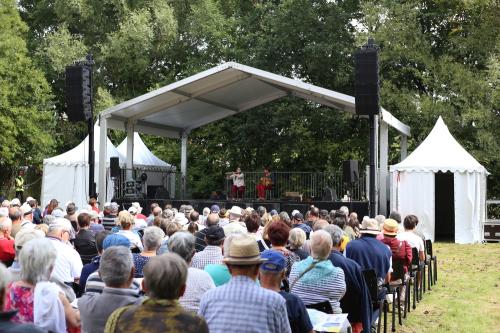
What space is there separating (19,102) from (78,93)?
12.4 metres

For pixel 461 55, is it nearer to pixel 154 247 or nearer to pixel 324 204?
pixel 324 204

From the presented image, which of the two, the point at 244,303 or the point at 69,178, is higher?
the point at 69,178

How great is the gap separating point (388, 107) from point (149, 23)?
10727 mm

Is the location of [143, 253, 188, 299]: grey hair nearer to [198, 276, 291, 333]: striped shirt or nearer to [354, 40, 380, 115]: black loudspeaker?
[198, 276, 291, 333]: striped shirt

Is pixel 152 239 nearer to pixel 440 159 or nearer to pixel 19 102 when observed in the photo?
pixel 440 159

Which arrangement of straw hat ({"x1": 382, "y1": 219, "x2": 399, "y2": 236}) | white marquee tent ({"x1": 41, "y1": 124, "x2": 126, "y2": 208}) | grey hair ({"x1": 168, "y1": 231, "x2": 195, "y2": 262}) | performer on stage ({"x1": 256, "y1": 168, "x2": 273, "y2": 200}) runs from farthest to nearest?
performer on stage ({"x1": 256, "y1": 168, "x2": 273, "y2": 200}) → white marquee tent ({"x1": 41, "y1": 124, "x2": 126, "y2": 208}) → straw hat ({"x1": 382, "y1": 219, "x2": 399, "y2": 236}) → grey hair ({"x1": 168, "y1": 231, "x2": 195, "y2": 262})

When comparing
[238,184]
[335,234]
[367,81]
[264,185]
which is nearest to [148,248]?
[335,234]

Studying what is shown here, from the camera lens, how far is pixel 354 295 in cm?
525

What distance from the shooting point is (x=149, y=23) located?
28.7m

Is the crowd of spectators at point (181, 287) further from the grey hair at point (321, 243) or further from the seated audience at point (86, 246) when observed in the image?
the seated audience at point (86, 246)

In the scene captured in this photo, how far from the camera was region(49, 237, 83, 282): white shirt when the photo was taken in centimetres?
547

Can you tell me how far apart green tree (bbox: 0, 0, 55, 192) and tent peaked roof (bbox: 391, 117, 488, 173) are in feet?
48.7

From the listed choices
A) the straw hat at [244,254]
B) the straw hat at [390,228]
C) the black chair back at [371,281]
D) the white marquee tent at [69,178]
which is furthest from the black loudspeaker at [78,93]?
the straw hat at [244,254]

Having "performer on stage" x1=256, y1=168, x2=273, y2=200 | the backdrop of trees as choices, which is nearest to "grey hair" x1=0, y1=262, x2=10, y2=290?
"performer on stage" x1=256, y1=168, x2=273, y2=200
